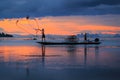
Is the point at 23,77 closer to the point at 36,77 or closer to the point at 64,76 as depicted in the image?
the point at 36,77

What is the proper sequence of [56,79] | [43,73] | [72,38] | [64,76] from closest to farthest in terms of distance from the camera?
[56,79], [64,76], [43,73], [72,38]

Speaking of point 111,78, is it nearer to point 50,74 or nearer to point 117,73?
point 117,73

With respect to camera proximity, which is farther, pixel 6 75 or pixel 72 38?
pixel 72 38

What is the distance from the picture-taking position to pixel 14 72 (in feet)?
74.3

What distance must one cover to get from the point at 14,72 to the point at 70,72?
401 cm

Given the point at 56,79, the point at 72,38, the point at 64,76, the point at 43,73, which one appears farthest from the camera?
the point at 72,38

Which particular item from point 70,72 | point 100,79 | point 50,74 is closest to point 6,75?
point 50,74

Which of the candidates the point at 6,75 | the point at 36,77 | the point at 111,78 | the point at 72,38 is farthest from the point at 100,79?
the point at 72,38

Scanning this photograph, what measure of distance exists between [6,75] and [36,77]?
2348mm

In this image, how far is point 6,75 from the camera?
2133 centimetres

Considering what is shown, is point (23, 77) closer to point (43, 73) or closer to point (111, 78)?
point (43, 73)

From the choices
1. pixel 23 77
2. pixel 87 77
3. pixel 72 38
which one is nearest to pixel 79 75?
pixel 87 77

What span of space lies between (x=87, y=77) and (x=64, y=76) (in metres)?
1.51

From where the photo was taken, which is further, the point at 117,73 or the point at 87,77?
the point at 117,73
